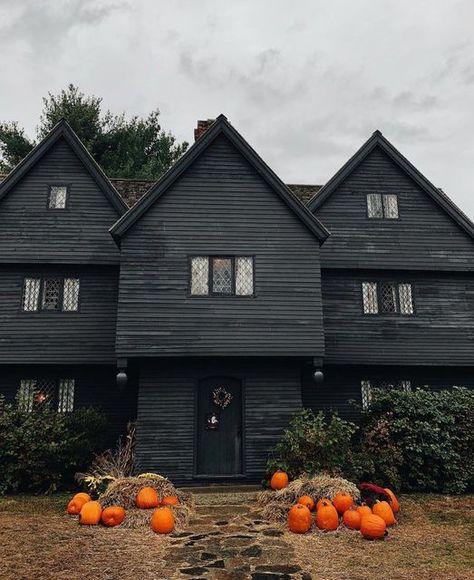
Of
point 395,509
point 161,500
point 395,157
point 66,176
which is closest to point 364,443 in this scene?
point 395,509

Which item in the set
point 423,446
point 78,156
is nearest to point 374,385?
point 423,446

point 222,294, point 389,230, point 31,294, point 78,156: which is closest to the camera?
point 222,294

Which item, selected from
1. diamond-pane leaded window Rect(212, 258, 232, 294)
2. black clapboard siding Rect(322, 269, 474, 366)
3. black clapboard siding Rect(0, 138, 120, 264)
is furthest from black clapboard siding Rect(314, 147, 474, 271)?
black clapboard siding Rect(0, 138, 120, 264)

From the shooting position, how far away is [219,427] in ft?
48.1

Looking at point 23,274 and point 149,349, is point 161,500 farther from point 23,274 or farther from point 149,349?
point 23,274

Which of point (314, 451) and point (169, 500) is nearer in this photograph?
point (169, 500)

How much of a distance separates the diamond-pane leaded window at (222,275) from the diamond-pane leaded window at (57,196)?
698cm

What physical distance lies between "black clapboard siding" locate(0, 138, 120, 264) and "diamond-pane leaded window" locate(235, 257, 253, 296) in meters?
5.08

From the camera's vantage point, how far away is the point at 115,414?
17.0 metres

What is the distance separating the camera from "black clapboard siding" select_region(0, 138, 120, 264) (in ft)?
57.3

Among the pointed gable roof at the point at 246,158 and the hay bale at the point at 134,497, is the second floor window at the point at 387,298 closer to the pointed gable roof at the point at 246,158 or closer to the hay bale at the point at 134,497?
the pointed gable roof at the point at 246,158

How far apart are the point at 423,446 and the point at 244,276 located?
7140 millimetres

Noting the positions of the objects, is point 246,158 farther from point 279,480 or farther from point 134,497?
point 134,497

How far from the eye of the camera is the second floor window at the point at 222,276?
1509 centimetres
